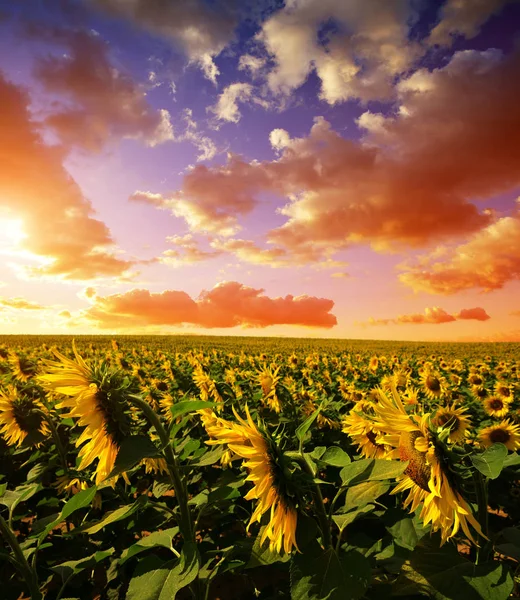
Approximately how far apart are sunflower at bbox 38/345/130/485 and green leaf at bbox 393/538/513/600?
4.93ft

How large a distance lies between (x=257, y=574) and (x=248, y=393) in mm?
2935

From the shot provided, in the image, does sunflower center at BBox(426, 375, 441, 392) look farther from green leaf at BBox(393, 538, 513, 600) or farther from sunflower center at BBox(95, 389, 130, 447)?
sunflower center at BBox(95, 389, 130, 447)

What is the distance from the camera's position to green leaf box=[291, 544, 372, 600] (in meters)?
1.57

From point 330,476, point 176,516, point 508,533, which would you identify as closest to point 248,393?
point 330,476

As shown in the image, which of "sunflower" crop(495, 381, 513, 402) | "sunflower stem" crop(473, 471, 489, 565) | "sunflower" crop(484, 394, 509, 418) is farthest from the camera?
"sunflower" crop(495, 381, 513, 402)

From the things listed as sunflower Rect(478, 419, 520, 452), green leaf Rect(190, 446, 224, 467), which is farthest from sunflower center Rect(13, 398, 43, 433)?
sunflower Rect(478, 419, 520, 452)

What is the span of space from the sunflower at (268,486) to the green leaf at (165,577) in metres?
0.38

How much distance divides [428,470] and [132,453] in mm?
1330

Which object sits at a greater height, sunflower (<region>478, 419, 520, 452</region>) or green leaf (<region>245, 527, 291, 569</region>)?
green leaf (<region>245, 527, 291, 569</region>)

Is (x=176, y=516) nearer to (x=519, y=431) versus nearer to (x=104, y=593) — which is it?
(x=104, y=593)

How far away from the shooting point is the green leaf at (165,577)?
183 cm

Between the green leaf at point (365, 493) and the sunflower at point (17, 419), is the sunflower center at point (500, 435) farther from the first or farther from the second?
the sunflower at point (17, 419)

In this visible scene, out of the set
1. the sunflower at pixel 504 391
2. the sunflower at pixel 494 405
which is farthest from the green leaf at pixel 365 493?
the sunflower at pixel 504 391

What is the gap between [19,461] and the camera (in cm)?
622
